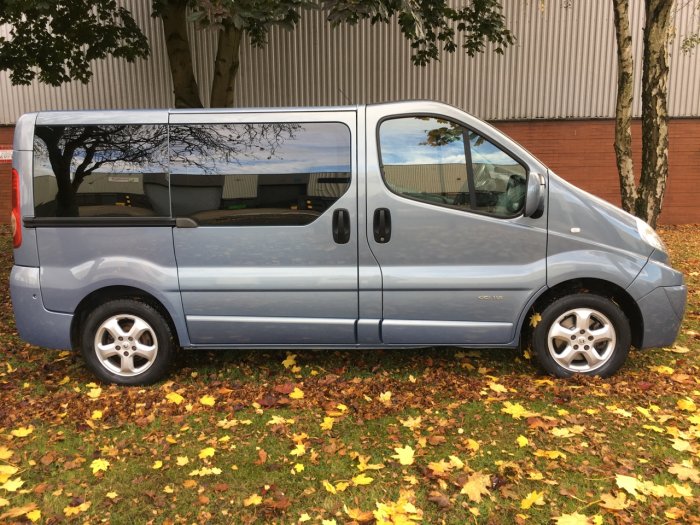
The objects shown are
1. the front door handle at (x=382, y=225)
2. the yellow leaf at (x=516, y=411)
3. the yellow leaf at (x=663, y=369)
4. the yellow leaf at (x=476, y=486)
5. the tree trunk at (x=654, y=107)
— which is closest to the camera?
the yellow leaf at (x=476, y=486)

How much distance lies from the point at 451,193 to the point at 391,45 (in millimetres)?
9898

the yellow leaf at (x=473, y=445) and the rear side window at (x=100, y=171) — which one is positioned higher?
the rear side window at (x=100, y=171)

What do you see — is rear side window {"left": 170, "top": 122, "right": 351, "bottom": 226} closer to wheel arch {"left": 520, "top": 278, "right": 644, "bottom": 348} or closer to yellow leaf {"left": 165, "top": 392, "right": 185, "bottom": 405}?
yellow leaf {"left": 165, "top": 392, "right": 185, "bottom": 405}

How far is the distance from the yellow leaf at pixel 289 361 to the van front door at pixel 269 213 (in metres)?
0.67

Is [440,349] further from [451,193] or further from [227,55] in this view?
[227,55]

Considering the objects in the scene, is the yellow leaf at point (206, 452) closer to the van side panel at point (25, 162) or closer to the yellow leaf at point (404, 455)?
the yellow leaf at point (404, 455)

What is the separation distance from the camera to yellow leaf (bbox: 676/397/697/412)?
368 centimetres

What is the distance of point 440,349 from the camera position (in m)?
4.83

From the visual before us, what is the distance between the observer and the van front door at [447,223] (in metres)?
3.85

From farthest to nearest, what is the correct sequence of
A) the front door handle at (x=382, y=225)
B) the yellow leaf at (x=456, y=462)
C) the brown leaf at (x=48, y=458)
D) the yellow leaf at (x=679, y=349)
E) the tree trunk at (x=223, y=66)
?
the tree trunk at (x=223, y=66)
the yellow leaf at (x=679, y=349)
the front door handle at (x=382, y=225)
the brown leaf at (x=48, y=458)
the yellow leaf at (x=456, y=462)

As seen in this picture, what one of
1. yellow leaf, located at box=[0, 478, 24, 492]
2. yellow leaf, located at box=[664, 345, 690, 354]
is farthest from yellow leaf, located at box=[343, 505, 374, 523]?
yellow leaf, located at box=[664, 345, 690, 354]

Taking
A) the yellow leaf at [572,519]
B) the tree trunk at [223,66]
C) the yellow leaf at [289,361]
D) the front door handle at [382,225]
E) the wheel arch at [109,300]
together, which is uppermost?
the tree trunk at [223,66]

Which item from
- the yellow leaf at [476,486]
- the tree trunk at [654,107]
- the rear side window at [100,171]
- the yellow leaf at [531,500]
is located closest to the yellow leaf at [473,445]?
the yellow leaf at [476,486]

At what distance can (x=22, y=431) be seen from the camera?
3.51 m
